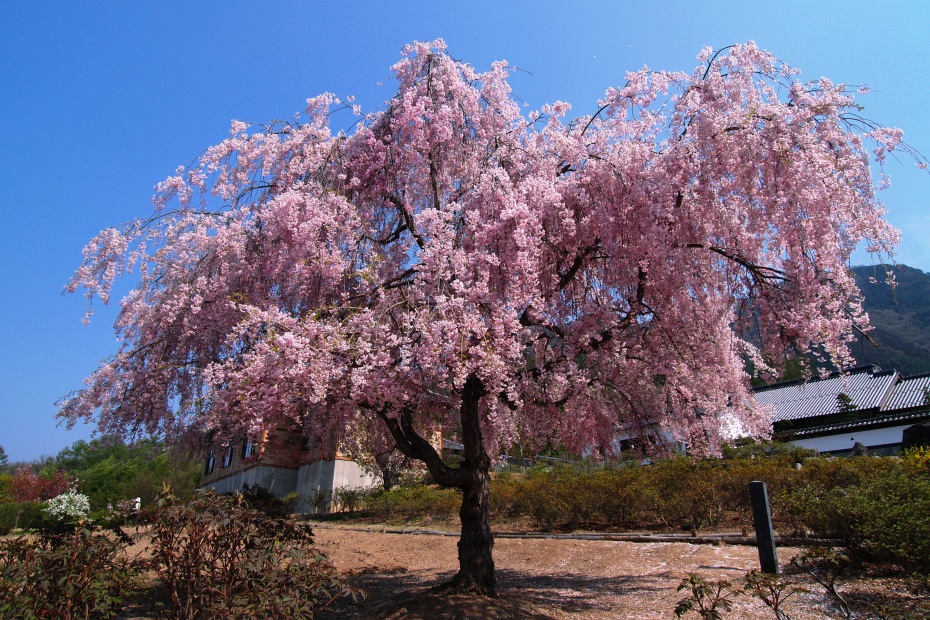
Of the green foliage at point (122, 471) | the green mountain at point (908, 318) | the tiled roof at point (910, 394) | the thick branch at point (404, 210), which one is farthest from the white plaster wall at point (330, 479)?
the green mountain at point (908, 318)

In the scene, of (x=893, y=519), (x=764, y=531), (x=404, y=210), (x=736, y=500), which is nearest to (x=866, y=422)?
(x=736, y=500)

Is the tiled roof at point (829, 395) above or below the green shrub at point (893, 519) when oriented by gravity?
above

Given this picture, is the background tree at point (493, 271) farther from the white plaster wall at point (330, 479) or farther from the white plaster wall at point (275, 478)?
the white plaster wall at point (275, 478)

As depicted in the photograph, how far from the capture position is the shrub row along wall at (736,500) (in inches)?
251

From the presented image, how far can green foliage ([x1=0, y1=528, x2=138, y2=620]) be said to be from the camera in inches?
162

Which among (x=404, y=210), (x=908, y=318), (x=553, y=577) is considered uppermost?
(x=908, y=318)

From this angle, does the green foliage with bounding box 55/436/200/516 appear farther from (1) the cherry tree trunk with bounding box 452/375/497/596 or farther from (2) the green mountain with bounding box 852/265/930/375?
(2) the green mountain with bounding box 852/265/930/375

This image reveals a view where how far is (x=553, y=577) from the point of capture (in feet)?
27.9

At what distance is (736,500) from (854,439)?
60.9ft

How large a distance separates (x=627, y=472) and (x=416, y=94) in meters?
9.47

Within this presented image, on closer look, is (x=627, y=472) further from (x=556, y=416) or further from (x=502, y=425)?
(x=502, y=425)

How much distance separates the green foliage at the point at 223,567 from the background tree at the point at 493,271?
7.05ft

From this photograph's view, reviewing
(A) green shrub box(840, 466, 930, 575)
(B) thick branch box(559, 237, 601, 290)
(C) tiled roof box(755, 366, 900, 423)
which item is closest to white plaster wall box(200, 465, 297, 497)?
(B) thick branch box(559, 237, 601, 290)

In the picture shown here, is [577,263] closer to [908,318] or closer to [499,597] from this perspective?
[499,597]
